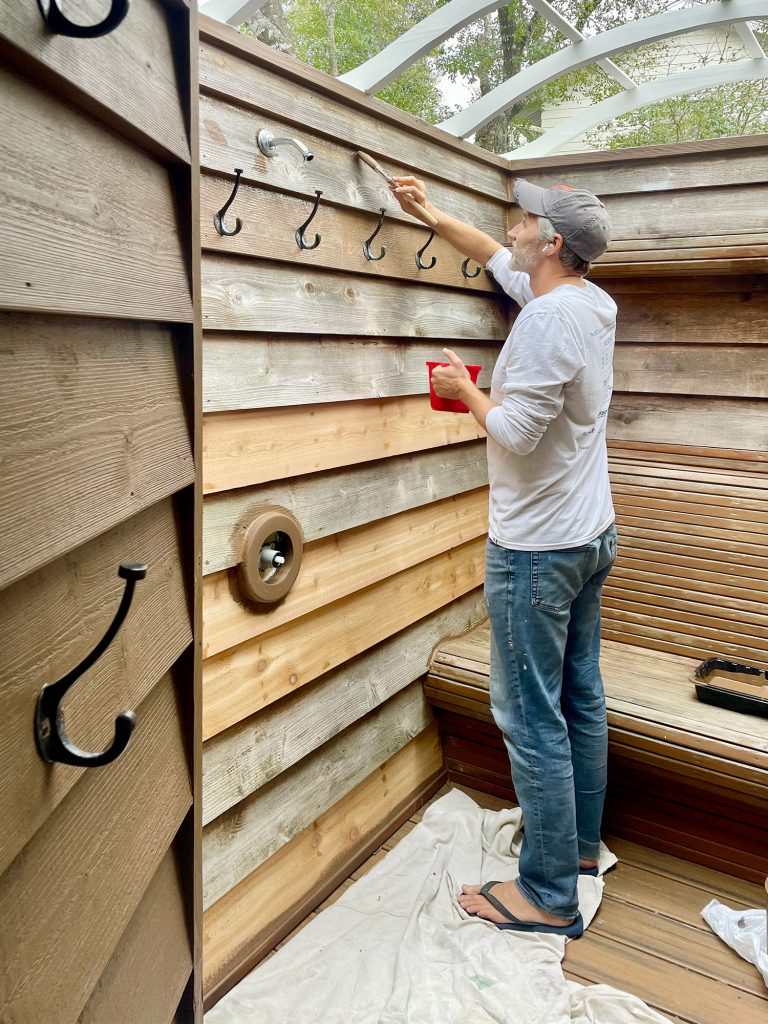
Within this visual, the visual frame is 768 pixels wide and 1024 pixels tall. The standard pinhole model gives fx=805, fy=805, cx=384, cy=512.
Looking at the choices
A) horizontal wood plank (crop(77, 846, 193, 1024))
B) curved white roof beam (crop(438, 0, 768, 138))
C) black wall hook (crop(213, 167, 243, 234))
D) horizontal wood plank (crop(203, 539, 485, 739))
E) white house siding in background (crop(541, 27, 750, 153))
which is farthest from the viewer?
white house siding in background (crop(541, 27, 750, 153))

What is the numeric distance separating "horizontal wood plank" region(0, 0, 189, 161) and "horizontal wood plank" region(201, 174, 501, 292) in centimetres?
84

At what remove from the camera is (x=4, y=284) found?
470 mm

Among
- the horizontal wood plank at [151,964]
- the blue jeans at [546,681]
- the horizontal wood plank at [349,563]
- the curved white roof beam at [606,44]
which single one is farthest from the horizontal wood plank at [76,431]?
the curved white roof beam at [606,44]

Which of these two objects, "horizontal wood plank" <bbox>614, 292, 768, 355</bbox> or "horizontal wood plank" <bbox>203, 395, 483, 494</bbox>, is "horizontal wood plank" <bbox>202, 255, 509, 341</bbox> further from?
"horizontal wood plank" <bbox>614, 292, 768, 355</bbox>

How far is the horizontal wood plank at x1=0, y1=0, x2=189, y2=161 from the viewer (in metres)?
Result: 0.50

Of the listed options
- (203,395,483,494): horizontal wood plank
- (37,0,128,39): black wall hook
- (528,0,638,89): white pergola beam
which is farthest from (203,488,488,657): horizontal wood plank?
(528,0,638,89): white pergola beam

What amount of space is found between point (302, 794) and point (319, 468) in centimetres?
87

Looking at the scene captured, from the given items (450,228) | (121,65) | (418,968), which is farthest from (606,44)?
(418,968)

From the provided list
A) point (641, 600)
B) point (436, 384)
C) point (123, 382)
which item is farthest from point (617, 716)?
point (123, 382)

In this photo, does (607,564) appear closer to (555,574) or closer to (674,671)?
(555,574)

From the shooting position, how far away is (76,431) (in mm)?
603

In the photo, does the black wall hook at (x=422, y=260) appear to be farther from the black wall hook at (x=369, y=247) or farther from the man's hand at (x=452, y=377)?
the man's hand at (x=452, y=377)

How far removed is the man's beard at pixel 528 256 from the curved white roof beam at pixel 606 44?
2.68 ft

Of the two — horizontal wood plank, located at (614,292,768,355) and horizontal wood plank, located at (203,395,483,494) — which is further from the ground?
horizontal wood plank, located at (614,292,768,355)
